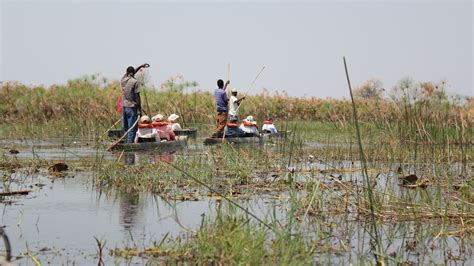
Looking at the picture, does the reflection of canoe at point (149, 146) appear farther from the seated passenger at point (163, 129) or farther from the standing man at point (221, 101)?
the standing man at point (221, 101)

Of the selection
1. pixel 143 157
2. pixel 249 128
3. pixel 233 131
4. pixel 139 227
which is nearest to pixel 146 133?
pixel 143 157

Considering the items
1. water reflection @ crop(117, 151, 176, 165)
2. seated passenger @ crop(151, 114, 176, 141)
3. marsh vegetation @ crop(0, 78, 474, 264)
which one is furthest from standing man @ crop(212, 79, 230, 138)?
marsh vegetation @ crop(0, 78, 474, 264)

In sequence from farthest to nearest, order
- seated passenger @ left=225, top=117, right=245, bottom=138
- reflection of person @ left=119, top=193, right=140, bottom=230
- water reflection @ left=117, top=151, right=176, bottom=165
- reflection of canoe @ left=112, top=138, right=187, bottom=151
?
seated passenger @ left=225, top=117, right=245, bottom=138
reflection of canoe @ left=112, top=138, right=187, bottom=151
water reflection @ left=117, top=151, right=176, bottom=165
reflection of person @ left=119, top=193, right=140, bottom=230

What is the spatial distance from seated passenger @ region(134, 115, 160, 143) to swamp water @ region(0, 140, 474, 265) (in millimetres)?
6939

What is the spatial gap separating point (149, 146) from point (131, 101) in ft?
5.04

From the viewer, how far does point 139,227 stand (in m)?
7.20

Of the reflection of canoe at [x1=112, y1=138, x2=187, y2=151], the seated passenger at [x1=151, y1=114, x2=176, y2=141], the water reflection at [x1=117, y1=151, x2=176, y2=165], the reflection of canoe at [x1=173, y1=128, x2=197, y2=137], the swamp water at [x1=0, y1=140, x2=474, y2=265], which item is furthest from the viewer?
the reflection of canoe at [x1=173, y1=128, x2=197, y2=137]

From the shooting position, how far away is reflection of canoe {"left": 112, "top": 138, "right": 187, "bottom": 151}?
16.9 m

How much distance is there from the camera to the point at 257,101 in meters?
36.7

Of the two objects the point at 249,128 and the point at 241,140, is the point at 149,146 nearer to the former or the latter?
the point at 241,140

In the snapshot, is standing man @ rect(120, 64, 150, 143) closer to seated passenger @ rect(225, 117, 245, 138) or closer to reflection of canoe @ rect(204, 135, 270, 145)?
reflection of canoe @ rect(204, 135, 270, 145)

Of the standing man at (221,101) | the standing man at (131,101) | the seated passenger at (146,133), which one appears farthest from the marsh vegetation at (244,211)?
the standing man at (221,101)

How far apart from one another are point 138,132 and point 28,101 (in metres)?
15.6

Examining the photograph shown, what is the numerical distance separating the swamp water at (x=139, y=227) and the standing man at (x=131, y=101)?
7.98 m
